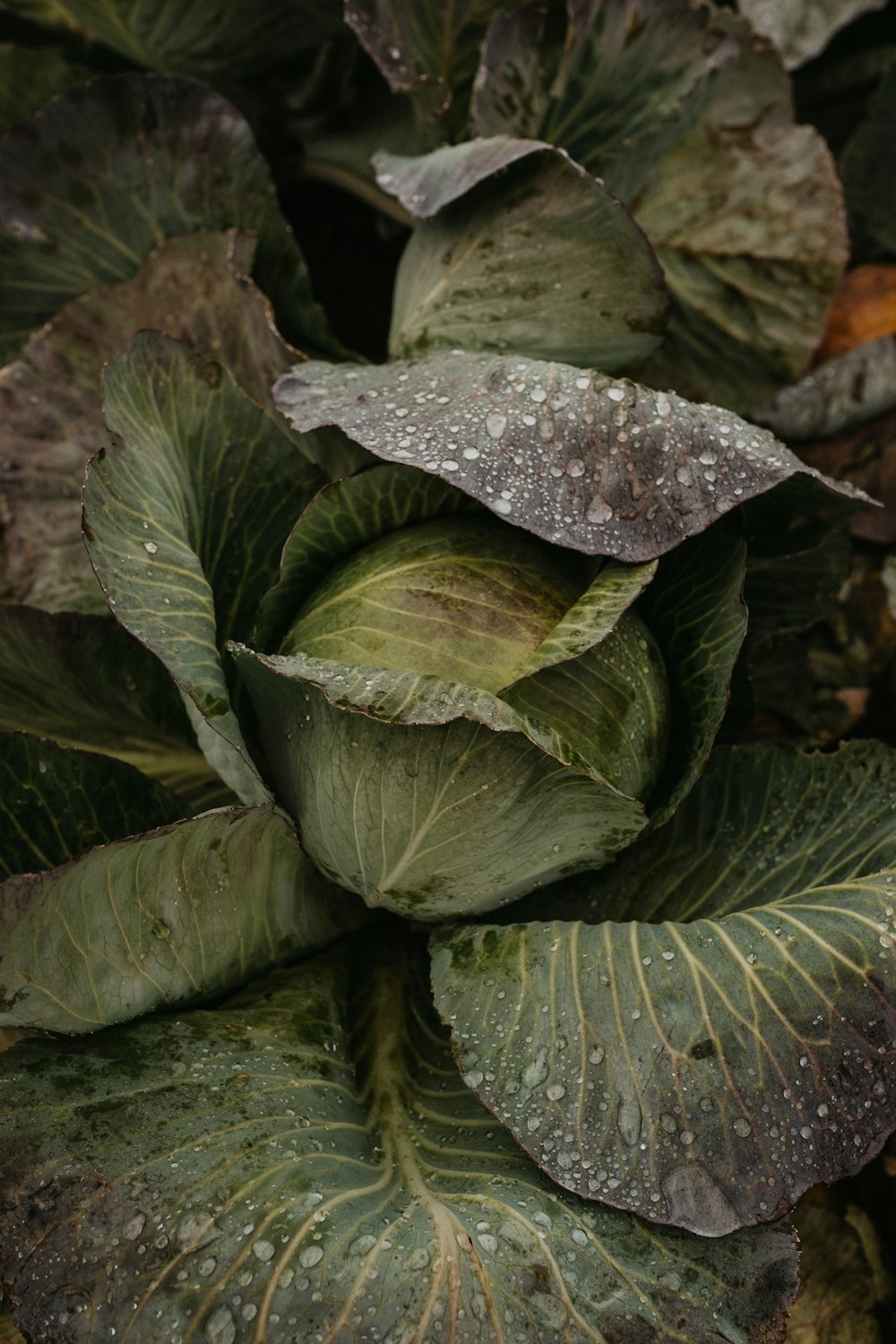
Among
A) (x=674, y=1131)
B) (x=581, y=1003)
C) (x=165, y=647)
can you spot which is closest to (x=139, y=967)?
(x=165, y=647)

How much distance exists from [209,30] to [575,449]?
47.5 inches

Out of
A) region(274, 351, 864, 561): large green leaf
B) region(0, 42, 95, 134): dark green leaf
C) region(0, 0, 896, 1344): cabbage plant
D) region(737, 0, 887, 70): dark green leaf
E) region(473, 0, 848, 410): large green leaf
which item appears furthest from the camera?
region(737, 0, 887, 70): dark green leaf

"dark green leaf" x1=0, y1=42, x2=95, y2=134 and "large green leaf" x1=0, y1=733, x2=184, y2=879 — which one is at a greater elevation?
"dark green leaf" x1=0, y1=42, x2=95, y2=134

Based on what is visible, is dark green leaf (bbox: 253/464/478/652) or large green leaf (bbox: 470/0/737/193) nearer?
dark green leaf (bbox: 253/464/478/652)

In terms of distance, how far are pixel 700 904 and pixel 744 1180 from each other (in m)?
0.38

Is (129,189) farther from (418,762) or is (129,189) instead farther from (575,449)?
(418,762)

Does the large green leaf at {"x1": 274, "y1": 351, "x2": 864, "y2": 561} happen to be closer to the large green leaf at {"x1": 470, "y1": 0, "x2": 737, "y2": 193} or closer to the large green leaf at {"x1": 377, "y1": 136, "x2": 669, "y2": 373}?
the large green leaf at {"x1": 377, "y1": 136, "x2": 669, "y2": 373}

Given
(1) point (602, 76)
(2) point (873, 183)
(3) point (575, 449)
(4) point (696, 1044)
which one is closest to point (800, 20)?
(2) point (873, 183)

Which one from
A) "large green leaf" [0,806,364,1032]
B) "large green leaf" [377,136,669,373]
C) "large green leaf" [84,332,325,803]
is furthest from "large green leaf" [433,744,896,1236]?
"large green leaf" [377,136,669,373]

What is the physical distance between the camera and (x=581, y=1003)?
3.95ft

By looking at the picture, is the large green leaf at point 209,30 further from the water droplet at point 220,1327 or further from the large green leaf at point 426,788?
the water droplet at point 220,1327

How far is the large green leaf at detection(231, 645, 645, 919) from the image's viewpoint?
1.15 m

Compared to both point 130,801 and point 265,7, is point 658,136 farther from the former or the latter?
point 130,801

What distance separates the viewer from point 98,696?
161 cm
